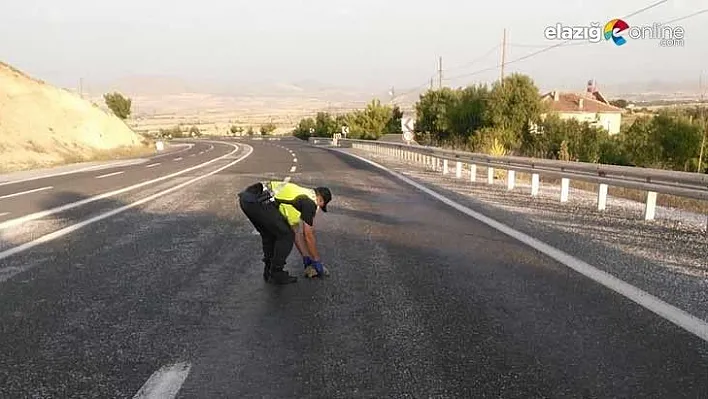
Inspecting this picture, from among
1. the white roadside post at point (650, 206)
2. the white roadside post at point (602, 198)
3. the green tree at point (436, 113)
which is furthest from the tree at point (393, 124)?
the white roadside post at point (650, 206)

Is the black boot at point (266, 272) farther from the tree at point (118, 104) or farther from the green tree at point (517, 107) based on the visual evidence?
the tree at point (118, 104)

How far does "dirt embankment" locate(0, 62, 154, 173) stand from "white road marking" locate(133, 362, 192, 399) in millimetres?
30373

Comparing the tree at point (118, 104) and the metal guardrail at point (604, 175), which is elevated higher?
the tree at point (118, 104)

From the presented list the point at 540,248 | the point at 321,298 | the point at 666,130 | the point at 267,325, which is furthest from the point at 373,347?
the point at 666,130

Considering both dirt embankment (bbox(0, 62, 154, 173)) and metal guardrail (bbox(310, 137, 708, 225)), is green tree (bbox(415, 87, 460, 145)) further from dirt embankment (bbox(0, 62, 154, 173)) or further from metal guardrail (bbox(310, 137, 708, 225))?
metal guardrail (bbox(310, 137, 708, 225))

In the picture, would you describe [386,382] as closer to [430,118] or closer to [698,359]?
[698,359]

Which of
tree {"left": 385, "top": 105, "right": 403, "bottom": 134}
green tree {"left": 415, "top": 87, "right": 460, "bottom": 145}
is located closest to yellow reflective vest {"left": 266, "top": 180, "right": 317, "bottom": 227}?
green tree {"left": 415, "top": 87, "right": 460, "bottom": 145}

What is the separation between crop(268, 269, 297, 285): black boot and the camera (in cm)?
659

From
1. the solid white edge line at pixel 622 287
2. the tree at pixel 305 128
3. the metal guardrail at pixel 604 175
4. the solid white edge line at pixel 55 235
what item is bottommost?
the tree at pixel 305 128

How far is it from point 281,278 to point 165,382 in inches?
104

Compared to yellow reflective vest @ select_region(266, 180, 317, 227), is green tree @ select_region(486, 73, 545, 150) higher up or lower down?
higher up

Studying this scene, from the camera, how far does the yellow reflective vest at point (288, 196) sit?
670 cm

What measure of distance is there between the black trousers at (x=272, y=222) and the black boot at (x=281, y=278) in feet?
0.12

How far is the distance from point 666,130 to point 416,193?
70.6 feet
